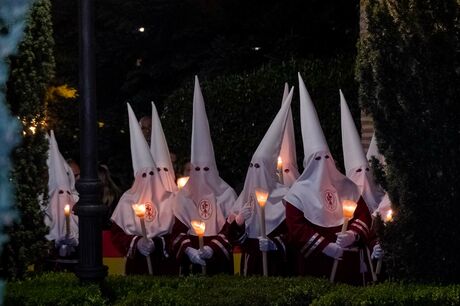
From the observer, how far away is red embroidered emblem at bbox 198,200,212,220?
861cm

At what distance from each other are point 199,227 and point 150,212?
3.37 ft

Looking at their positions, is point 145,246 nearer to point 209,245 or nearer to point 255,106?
point 209,245

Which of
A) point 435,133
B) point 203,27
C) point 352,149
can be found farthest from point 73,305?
point 203,27

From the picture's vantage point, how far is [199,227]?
26.4ft

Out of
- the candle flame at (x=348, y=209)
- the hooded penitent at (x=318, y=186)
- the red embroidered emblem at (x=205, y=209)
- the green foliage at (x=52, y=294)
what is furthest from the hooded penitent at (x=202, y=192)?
the green foliage at (x=52, y=294)

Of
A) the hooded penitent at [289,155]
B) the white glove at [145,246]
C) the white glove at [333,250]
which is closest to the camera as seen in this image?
the white glove at [333,250]

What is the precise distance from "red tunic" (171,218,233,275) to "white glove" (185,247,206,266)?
6 cm

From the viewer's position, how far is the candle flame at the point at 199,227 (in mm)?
8031

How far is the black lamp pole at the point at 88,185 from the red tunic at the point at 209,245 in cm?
267

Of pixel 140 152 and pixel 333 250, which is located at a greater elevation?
pixel 140 152

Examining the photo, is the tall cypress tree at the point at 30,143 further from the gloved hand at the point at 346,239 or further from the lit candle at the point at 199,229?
the gloved hand at the point at 346,239

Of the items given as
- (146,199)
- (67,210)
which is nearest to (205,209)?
(146,199)

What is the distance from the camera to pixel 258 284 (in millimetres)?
5789

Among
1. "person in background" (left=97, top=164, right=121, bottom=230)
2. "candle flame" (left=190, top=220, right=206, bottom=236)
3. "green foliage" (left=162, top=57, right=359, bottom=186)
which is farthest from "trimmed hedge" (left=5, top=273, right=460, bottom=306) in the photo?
"green foliage" (left=162, top=57, right=359, bottom=186)
